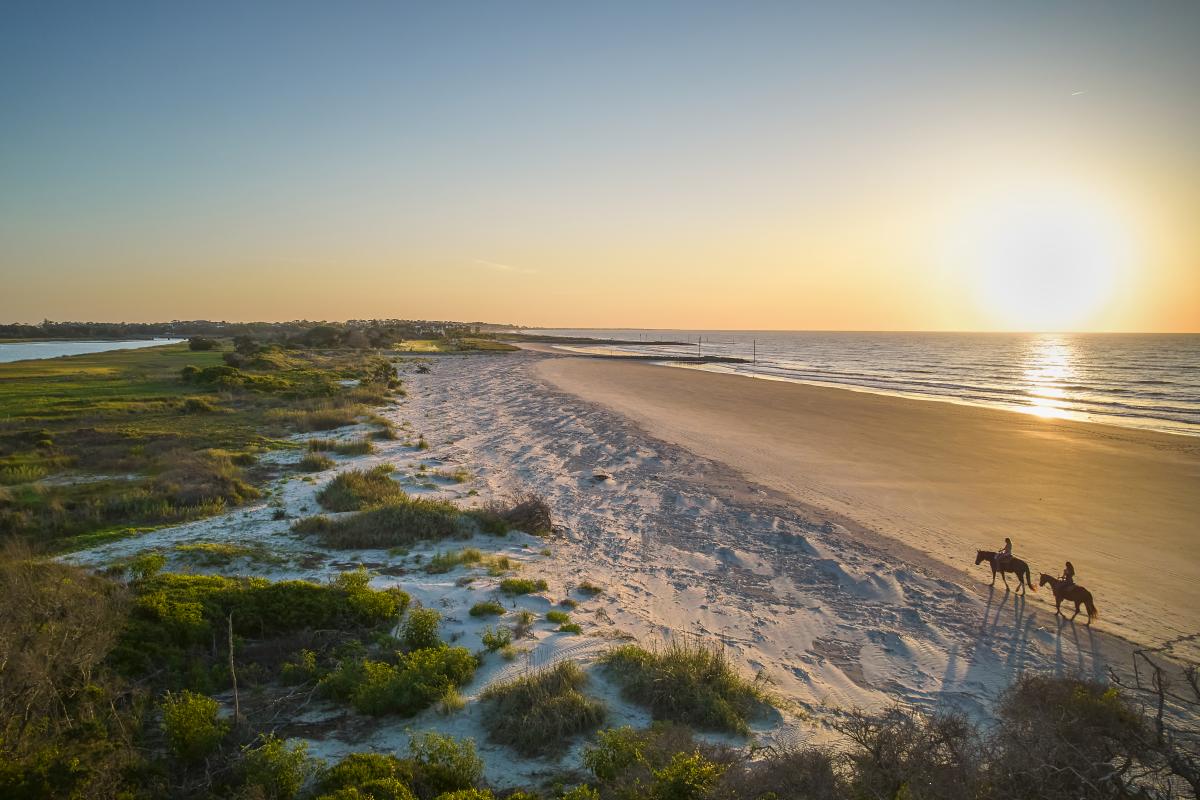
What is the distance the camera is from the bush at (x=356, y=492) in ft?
40.2

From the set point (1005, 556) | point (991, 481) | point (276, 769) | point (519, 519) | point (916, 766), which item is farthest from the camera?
point (991, 481)

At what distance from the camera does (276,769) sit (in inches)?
170

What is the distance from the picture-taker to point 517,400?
33.3 m

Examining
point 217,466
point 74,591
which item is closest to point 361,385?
point 217,466

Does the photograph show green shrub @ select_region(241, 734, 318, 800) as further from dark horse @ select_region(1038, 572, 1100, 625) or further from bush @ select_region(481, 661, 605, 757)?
dark horse @ select_region(1038, 572, 1100, 625)

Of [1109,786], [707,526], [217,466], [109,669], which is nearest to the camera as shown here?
[1109,786]

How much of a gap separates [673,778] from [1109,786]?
2.76m

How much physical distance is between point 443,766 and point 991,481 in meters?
18.7

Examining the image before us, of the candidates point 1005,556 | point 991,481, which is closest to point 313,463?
point 1005,556

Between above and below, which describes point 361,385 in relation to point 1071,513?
above

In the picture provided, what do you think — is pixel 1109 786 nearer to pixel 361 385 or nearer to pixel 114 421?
pixel 114 421

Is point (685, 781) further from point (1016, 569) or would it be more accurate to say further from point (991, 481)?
point (991, 481)

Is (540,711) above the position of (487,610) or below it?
above

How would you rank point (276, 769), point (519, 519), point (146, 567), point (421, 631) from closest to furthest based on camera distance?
point (276, 769)
point (421, 631)
point (146, 567)
point (519, 519)
